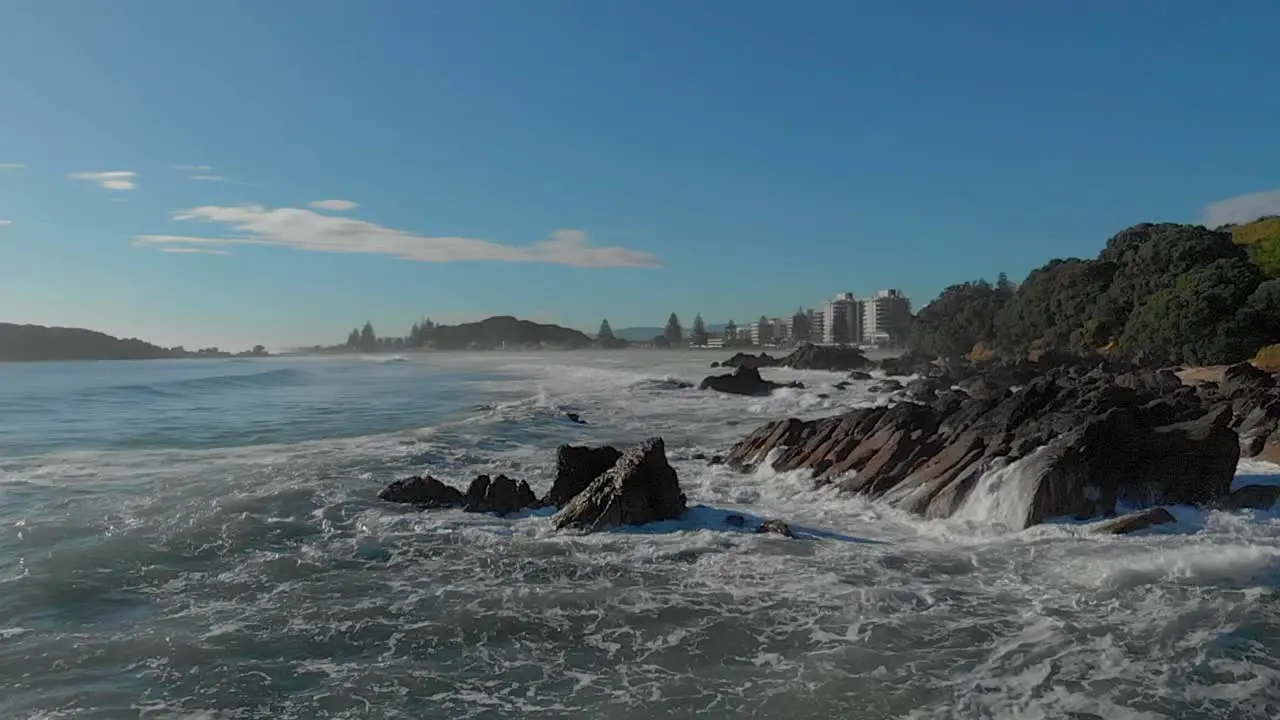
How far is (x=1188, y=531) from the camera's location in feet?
44.2

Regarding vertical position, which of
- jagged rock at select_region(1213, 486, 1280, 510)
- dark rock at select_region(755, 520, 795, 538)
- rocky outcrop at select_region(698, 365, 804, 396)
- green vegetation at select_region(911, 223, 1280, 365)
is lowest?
dark rock at select_region(755, 520, 795, 538)

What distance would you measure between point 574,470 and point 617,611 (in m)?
7.02

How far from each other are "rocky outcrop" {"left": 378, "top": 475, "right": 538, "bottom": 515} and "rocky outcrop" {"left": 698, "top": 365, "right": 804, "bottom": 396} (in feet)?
112

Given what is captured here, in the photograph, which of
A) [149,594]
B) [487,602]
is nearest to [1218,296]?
[487,602]

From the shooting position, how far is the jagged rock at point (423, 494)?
1738 centimetres

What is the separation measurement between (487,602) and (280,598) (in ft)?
9.64

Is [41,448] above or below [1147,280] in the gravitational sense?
below

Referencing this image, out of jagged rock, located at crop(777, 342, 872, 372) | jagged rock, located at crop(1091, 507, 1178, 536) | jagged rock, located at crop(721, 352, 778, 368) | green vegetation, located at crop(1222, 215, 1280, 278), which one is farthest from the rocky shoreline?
jagged rock, located at crop(721, 352, 778, 368)

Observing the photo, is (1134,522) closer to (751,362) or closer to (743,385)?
(743,385)

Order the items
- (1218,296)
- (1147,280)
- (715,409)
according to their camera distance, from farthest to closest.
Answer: (1147,280) < (1218,296) < (715,409)

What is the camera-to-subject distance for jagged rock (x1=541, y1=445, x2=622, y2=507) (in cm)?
1733

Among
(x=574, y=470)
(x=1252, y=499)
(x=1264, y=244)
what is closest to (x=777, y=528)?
(x=574, y=470)

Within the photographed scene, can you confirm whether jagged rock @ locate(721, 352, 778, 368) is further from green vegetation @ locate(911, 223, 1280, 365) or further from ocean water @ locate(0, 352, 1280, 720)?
ocean water @ locate(0, 352, 1280, 720)

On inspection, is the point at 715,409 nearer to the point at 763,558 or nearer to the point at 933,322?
the point at 763,558
